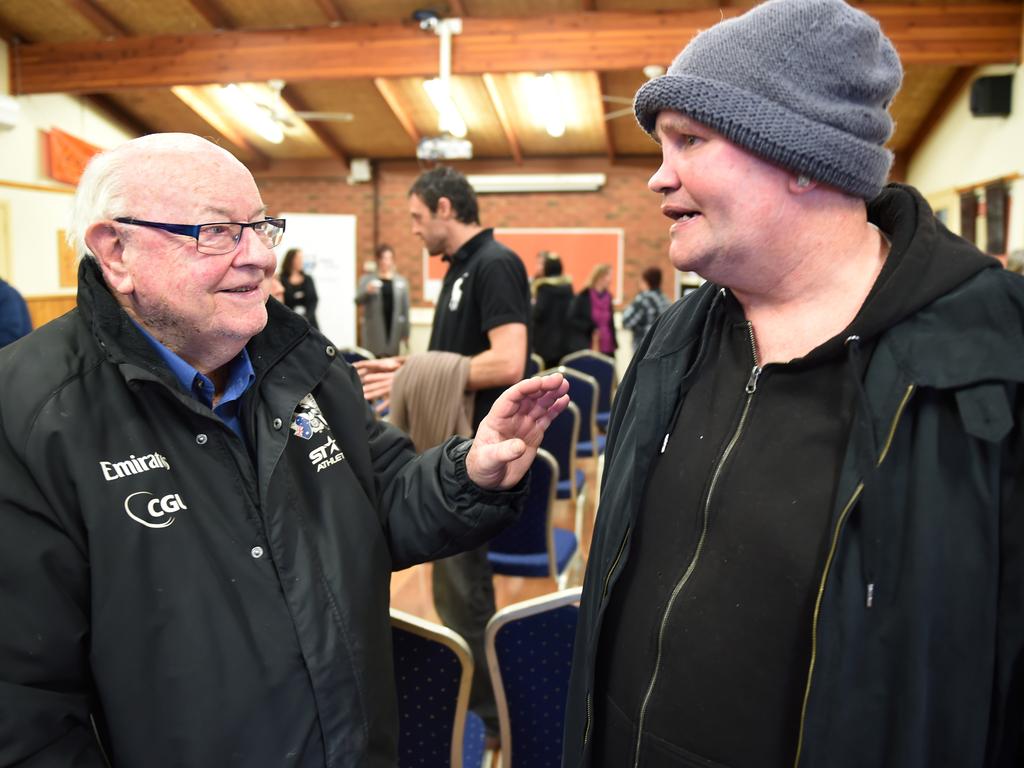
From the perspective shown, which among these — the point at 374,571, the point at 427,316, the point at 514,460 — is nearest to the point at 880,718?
the point at 514,460

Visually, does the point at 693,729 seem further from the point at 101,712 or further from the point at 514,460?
the point at 101,712

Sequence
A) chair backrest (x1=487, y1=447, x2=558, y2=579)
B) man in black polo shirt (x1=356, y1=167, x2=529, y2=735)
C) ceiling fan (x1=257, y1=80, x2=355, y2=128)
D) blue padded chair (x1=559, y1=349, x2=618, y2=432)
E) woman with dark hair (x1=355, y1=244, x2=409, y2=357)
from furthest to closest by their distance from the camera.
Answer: woman with dark hair (x1=355, y1=244, x2=409, y2=357), ceiling fan (x1=257, y1=80, x2=355, y2=128), blue padded chair (x1=559, y1=349, x2=618, y2=432), chair backrest (x1=487, y1=447, x2=558, y2=579), man in black polo shirt (x1=356, y1=167, x2=529, y2=735)

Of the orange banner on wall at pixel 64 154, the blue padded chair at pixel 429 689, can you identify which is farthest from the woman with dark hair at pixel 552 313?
the blue padded chair at pixel 429 689

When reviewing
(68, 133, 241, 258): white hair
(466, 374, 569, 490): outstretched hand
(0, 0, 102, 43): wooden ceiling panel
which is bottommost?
(466, 374, 569, 490): outstretched hand

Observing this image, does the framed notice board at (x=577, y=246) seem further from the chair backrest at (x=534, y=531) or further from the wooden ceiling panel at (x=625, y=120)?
the chair backrest at (x=534, y=531)

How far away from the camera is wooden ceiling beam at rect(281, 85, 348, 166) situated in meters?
9.48

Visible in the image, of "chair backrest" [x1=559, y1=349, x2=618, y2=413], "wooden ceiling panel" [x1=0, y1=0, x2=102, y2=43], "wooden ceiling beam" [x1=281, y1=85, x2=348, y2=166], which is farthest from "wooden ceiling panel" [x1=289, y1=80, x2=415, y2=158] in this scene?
"chair backrest" [x1=559, y1=349, x2=618, y2=413]

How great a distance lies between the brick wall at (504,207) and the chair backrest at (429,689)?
9657 millimetres

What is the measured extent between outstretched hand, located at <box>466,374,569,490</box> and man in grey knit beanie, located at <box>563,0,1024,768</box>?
0.15m

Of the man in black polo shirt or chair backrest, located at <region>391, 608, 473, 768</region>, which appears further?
the man in black polo shirt

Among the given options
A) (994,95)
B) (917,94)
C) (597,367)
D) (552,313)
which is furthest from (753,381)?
(917,94)

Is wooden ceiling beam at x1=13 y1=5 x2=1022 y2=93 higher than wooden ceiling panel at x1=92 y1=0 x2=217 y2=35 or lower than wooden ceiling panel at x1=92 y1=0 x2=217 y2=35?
lower

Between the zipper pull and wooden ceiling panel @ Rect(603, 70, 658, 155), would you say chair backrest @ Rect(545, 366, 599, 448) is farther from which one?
wooden ceiling panel @ Rect(603, 70, 658, 155)

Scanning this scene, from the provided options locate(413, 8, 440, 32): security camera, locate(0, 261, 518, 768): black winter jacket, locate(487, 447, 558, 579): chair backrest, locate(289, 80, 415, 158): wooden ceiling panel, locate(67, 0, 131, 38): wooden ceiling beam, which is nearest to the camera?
locate(0, 261, 518, 768): black winter jacket
